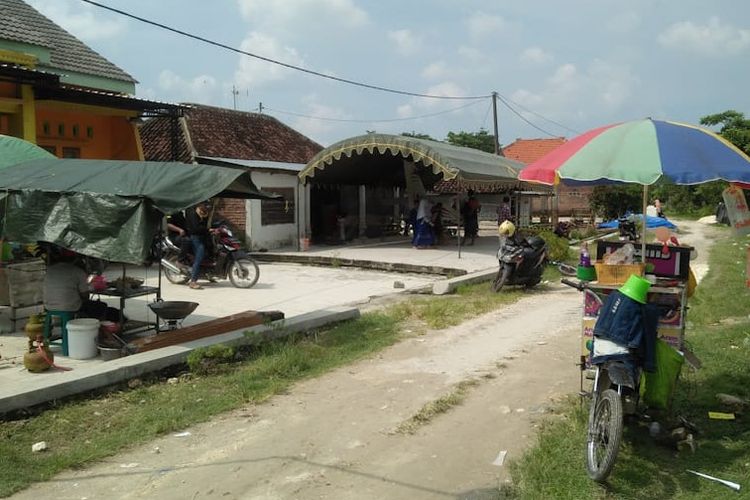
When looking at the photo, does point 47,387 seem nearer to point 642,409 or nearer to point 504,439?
point 504,439

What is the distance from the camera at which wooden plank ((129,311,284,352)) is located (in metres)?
6.95

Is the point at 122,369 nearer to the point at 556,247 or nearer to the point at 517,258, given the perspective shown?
the point at 517,258

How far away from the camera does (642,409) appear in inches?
199

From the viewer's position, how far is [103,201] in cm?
650

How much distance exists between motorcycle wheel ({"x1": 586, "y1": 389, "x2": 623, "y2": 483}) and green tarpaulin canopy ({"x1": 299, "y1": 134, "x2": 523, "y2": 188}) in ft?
44.5

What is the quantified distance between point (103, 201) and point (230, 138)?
1568 centimetres

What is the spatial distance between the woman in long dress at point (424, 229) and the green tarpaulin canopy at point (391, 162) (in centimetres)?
142

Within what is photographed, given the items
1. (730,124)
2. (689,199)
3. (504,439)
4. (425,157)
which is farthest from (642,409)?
(689,199)

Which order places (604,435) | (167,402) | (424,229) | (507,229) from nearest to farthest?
(604,435) < (167,402) < (507,229) < (424,229)

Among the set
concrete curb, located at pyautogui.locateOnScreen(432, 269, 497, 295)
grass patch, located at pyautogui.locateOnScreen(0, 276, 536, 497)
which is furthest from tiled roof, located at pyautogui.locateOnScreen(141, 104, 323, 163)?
grass patch, located at pyautogui.locateOnScreen(0, 276, 536, 497)

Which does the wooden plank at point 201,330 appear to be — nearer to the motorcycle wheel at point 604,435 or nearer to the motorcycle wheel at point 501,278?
the motorcycle wheel at point 604,435

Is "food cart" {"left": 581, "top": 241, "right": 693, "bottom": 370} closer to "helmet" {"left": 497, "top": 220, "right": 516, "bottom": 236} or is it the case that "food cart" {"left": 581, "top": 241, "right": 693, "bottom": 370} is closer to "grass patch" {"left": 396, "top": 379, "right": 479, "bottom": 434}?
"grass patch" {"left": 396, "top": 379, "right": 479, "bottom": 434}

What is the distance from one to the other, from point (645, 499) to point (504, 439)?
1.19 meters

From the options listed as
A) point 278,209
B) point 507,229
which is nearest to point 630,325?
point 507,229
